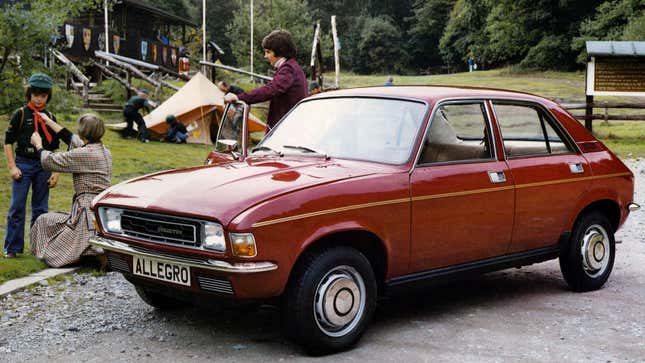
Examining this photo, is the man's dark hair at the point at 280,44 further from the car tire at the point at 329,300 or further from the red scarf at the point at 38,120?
the car tire at the point at 329,300

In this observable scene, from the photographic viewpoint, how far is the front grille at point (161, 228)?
4707mm

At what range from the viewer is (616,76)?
24547 millimetres

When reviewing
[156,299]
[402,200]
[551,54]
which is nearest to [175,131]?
[156,299]

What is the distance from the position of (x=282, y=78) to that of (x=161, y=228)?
11.3 feet

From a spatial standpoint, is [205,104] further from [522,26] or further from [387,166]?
[522,26]

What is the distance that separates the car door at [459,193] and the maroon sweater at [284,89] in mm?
2248

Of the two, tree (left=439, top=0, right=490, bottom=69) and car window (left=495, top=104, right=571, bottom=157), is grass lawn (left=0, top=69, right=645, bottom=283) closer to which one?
car window (left=495, top=104, right=571, bottom=157)

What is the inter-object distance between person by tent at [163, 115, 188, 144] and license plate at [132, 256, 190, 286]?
1680 cm

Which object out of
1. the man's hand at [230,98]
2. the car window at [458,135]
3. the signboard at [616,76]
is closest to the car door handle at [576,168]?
the car window at [458,135]

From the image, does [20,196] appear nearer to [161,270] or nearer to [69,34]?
[161,270]

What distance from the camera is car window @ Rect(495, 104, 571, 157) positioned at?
6465mm

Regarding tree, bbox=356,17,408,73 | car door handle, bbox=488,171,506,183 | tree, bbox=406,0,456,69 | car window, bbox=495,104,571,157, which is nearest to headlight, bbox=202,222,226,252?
car door handle, bbox=488,171,506,183

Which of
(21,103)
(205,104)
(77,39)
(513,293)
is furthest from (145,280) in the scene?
(77,39)

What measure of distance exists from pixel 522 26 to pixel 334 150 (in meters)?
57.8
